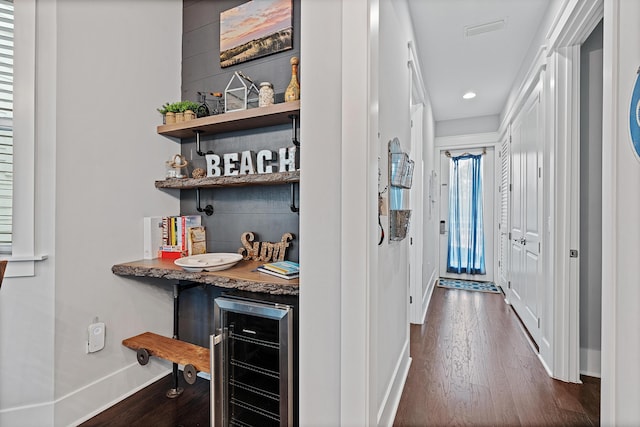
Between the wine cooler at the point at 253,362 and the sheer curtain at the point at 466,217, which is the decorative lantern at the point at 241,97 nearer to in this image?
the wine cooler at the point at 253,362

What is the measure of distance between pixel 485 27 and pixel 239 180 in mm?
2391

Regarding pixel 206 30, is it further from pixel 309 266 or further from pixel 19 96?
pixel 309 266

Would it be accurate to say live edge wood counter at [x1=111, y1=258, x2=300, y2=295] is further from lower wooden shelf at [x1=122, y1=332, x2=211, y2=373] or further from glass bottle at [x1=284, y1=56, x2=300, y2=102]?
glass bottle at [x1=284, y1=56, x2=300, y2=102]

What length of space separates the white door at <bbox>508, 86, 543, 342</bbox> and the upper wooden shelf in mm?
2093

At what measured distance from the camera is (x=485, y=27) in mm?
2484

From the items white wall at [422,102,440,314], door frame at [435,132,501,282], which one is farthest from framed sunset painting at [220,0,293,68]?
door frame at [435,132,501,282]

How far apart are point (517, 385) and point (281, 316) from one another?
1771 millimetres

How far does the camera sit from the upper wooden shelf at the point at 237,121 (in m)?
1.64

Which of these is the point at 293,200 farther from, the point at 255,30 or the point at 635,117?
the point at 635,117

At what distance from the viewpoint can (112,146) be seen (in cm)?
183

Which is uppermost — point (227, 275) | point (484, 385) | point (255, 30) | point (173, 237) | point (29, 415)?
point (255, 30)

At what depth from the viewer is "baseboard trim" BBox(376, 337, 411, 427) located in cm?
152

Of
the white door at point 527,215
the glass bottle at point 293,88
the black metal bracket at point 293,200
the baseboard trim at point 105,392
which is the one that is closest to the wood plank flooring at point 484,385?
the white door at point 527,215

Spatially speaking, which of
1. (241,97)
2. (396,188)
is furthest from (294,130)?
(396,188)
